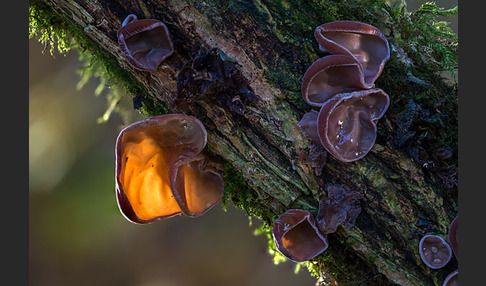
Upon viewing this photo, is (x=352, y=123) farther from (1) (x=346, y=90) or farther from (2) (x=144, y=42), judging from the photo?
(2) (x=144, y=42)

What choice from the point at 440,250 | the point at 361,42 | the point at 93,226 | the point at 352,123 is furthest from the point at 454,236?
the point at 93,226

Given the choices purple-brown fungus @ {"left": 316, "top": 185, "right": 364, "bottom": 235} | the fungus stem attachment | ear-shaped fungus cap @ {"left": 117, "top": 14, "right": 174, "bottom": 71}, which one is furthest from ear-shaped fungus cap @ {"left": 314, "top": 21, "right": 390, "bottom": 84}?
the fungus stem attachment

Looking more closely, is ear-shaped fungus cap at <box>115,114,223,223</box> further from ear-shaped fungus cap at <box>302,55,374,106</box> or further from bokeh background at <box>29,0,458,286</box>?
bokeh background at <box>29,0,458,286</box>

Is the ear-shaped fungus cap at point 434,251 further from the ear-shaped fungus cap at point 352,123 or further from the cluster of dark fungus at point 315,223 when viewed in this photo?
the ear-shaped fungus cap at point 352,123

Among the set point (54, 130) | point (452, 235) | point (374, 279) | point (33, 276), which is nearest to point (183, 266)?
point (33, 276)

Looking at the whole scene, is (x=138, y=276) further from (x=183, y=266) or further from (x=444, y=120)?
(x=444, y=120)
